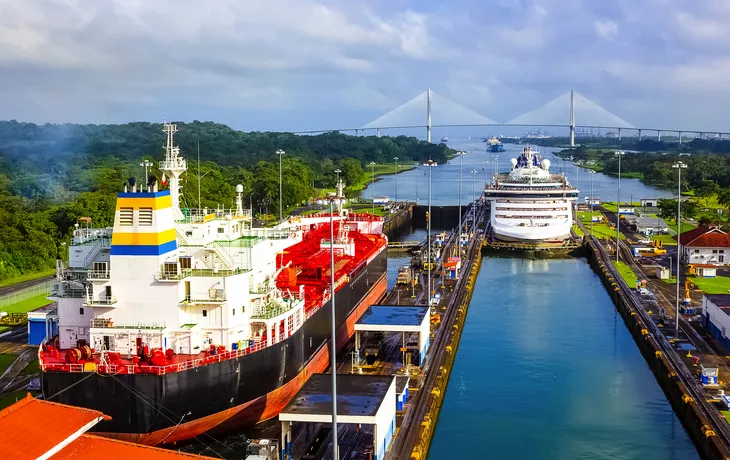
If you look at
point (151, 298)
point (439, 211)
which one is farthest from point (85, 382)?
point (439, 211)

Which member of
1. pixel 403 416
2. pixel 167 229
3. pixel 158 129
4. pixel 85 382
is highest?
pixel 158 129

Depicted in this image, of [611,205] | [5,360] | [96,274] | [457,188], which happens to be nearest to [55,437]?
[96,274]

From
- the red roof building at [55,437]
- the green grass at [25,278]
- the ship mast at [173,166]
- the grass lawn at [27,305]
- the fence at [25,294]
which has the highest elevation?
the ship mast at [173,166]

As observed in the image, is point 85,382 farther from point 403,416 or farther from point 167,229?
point 403,416

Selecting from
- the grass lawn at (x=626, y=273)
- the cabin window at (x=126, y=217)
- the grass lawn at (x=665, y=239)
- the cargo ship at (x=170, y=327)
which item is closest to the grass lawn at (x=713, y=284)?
the grass lawn at (x=626, y=273)

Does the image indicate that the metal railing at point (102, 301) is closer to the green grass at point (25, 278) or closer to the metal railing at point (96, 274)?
the metal railing at point (96, 274)

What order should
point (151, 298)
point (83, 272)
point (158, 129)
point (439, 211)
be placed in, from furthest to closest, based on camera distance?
point (158, 129), point (439, 211), point (83, 272), point (151, 298)

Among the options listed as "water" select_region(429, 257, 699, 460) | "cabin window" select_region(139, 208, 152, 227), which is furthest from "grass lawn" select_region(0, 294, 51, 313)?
"water" select_region(429, 257, 699, 460)
